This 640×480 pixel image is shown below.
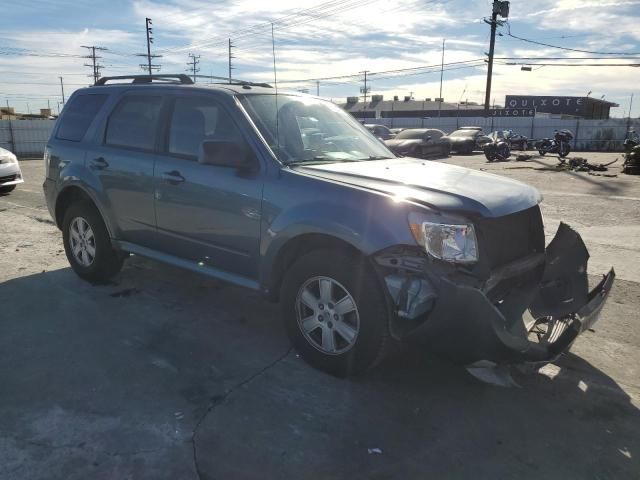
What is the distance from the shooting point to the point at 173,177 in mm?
4145

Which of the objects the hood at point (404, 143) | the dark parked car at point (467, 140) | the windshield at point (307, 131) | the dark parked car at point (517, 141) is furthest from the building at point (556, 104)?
the windshield at point (307, 131)

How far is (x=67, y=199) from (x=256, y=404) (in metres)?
3.47

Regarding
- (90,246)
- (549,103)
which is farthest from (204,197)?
(549,103)

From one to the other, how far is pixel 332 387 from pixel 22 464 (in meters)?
1.77

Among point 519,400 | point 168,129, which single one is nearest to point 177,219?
point 168,129

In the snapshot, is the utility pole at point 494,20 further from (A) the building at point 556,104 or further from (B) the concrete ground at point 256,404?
(B) the concrete ground at point 256,404

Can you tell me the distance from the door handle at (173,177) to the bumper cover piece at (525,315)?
2.31m

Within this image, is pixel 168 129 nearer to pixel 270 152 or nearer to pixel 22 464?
pixel 270 152

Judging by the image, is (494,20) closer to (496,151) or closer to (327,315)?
(496,151)

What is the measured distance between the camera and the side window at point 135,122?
4.48 metres

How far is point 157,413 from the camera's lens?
3049 millimetres

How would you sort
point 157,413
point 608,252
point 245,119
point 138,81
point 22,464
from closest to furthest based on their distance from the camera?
point 22,464 → point 157,413 → point 245,119 → point 138,81 → point 608,252

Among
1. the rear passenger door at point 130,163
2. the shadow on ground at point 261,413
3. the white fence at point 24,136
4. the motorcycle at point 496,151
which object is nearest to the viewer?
the shadow on ground at point 261,413

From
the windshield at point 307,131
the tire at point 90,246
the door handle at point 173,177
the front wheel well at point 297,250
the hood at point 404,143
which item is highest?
the windshield at point 307,131
